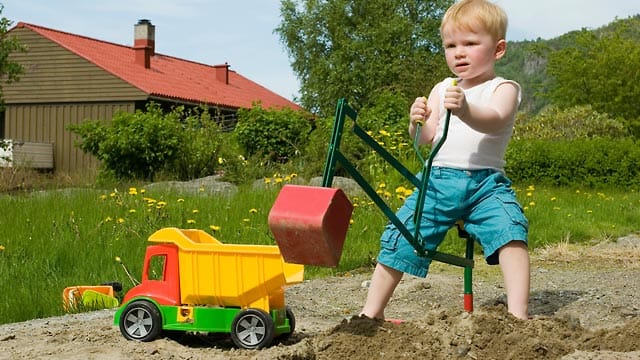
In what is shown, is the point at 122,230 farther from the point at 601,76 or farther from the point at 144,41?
the point at 601,76

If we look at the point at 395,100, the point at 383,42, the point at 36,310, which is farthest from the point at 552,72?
the point at 36,310

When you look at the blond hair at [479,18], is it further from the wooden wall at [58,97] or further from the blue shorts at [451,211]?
the wooden wall at [58,97]

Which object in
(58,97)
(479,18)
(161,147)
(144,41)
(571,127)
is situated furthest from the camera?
(144,41)

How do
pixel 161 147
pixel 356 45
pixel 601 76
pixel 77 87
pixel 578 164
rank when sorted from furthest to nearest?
pixel 356 45 < pixel 601 76 < pixel 77 87 < pixel 578 164 < pixel 161 147

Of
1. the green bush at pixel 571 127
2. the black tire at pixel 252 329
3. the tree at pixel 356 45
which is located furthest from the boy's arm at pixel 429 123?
the tree at pixel 356 45

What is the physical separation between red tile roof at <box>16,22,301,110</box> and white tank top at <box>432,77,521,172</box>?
23.0 metres

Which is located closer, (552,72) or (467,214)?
(467,214)

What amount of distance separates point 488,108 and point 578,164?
14300mm

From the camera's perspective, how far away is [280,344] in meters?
3.22

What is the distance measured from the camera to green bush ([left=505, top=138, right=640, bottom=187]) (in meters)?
16.4

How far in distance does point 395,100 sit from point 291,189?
13.3 metres

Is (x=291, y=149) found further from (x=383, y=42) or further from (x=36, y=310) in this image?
(x=383, y=42)

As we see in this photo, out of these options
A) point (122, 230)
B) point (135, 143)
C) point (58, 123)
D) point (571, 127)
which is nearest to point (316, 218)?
point (122, 230)

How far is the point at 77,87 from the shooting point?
2809 cm
